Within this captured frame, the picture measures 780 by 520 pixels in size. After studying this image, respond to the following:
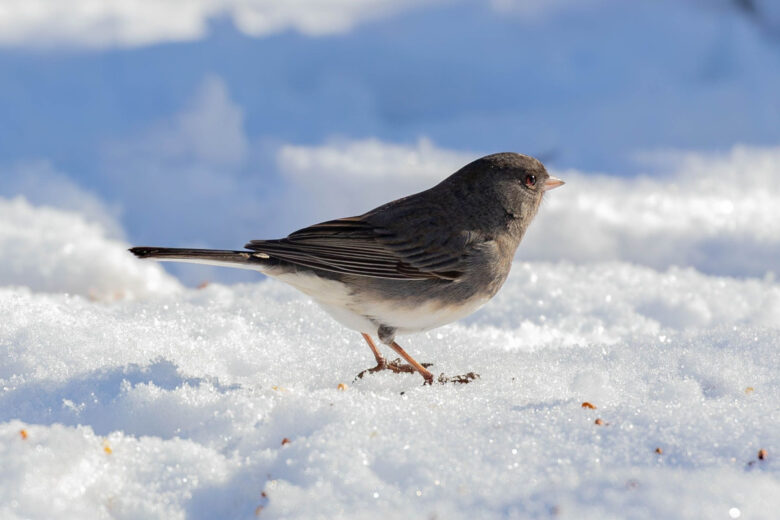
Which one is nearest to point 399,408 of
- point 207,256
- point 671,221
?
point 207,256

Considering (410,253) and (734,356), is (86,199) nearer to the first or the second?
(410,253)

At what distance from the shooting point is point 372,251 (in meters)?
3.47

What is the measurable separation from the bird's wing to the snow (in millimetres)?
438

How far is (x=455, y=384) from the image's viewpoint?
3275 mm

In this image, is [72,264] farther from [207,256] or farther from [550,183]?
[550,183]

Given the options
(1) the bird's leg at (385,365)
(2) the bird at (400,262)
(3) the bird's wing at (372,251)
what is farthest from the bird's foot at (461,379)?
(3) the bird's wing at (372,251)

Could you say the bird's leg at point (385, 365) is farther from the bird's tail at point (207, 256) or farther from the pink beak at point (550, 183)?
the pink beak at point (550, 183)

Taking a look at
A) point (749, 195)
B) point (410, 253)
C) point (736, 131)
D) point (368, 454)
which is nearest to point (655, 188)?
point (749, 195)

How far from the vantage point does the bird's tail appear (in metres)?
3.09

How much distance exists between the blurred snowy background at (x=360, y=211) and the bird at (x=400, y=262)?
0.88 feet

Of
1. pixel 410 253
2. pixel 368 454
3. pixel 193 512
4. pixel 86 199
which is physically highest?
pixel 86 199

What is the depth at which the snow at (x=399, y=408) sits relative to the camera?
7.62ft

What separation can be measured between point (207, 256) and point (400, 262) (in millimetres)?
747

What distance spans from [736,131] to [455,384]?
204 inches
